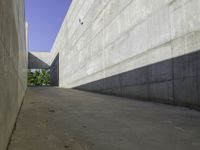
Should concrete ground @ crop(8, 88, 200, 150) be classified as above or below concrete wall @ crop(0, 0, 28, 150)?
below

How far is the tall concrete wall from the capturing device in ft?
23.6

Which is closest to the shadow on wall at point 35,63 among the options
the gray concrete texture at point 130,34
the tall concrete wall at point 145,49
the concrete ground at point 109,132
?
the gray concrete texture at point 130,34

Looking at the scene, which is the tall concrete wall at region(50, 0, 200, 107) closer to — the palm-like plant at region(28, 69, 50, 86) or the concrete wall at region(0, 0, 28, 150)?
the concrete wall at region(0, 0, 28, 150)

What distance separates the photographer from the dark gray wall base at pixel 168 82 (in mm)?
6992

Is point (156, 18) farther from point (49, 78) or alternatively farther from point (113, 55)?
point (49, 78)

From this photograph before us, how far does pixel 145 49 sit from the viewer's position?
9.55m

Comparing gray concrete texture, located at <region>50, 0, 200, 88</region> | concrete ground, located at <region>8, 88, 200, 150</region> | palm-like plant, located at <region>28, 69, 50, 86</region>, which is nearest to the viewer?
concrete ground, located at <region>8, 88, 200, 150</region>

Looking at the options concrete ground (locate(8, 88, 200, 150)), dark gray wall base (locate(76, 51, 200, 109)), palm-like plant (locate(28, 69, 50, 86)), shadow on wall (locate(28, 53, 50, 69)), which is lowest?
concrete ground (locate(8, 88, 200, 150))

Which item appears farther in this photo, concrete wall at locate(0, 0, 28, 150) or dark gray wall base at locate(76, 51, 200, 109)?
dark gray wall base at locate(76, 51, 200, 109)

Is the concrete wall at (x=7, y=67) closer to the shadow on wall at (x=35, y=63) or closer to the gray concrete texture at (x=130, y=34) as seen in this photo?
the gray concrete texture at (x=130, y=34)

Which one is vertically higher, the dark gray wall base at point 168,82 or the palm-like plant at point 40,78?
the palm-like plant at point 40,78

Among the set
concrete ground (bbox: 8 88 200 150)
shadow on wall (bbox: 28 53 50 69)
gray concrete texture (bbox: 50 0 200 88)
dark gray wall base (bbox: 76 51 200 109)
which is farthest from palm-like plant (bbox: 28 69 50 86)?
concrete ground (bbox: 8 88 200 150)

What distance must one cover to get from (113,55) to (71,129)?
27.3 ft

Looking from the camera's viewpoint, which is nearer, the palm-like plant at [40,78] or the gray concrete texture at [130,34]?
the gray concrete texture at [130,34]
